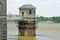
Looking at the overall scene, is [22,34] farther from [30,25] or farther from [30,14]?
[30,14]

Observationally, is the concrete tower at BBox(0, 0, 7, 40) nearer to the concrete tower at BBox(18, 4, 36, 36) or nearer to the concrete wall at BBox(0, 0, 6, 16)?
the concrete wall at BBox(0, 0, 6, 16)

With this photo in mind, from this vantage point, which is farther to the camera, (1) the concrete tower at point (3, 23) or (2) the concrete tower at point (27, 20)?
(2) the concrete tower at point (27, 20)

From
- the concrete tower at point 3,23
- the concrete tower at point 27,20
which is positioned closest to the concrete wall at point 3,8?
the concrete tower at point 3,23

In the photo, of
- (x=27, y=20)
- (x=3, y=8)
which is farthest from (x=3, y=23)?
(x=27, y=20)

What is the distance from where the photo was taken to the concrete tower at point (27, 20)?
144 inches

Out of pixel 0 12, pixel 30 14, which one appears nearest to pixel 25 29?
pixel 30 14

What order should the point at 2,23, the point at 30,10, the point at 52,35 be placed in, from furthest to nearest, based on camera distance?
the point at 52,35 < the point at 30,10 < the point at 2,23

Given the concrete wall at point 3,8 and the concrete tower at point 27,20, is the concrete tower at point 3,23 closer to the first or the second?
the concrete wall at point 3,8

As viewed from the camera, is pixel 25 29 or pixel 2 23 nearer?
pixel 2 23

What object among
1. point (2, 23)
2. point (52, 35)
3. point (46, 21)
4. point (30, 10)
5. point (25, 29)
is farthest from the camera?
point (52, 35)

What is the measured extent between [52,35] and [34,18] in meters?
1.29

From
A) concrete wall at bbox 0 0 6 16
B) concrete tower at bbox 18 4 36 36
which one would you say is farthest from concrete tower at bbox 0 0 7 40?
concrete tower at bbox 18 4 36 36

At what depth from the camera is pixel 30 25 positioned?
391 cm

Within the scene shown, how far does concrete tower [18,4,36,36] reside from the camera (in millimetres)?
3664
